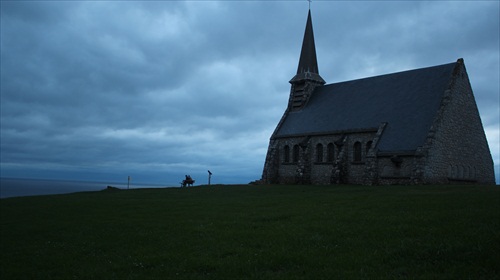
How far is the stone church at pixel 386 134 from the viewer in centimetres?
3556

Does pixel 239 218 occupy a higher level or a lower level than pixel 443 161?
lower

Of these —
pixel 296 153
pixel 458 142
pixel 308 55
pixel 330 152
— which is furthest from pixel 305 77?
pixel 458 142

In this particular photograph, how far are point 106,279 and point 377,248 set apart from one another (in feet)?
24.9

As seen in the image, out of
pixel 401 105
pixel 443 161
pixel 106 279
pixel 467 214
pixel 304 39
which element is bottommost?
pixel 106 279

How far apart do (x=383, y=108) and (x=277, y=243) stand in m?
31.0

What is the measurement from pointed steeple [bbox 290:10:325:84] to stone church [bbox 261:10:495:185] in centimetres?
140

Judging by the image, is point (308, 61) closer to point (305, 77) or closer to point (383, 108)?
point (305, 77)

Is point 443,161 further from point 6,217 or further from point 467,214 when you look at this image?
point 6,217

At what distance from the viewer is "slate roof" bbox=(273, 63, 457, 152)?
36906mm

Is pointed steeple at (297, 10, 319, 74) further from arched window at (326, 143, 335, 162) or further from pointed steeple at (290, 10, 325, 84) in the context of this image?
arched window at (326, 143, 335, 162)

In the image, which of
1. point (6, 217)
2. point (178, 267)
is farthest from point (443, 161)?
point (6, 217)

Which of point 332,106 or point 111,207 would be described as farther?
point 332,106

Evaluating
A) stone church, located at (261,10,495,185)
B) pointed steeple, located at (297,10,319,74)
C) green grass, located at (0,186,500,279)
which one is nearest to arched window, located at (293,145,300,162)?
stone church, located at (261,10,495,185)

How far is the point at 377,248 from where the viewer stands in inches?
465
